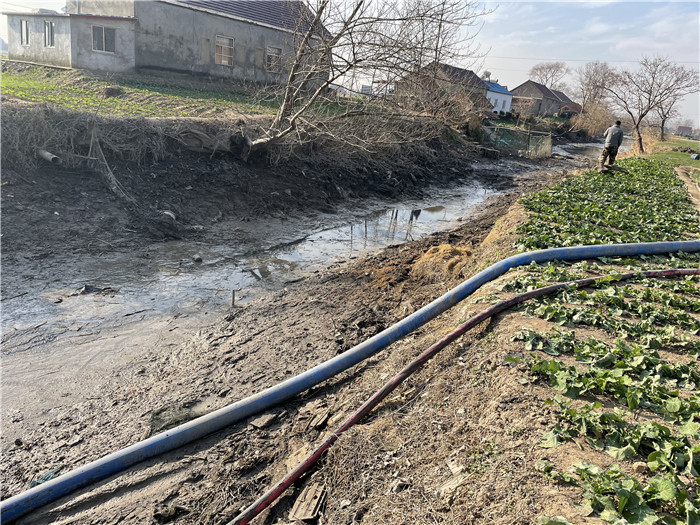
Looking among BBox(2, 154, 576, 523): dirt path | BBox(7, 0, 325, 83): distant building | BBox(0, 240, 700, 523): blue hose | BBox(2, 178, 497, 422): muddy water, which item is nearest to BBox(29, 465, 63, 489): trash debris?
BBox(2, 154, 576, 523): dirt path

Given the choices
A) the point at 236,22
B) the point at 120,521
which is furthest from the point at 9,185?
the point at 236,22

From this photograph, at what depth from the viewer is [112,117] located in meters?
11.3

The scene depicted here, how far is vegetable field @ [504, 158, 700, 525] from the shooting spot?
249 cm

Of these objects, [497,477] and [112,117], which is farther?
[112,117]

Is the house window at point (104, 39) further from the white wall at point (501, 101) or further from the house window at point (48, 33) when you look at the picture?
the white wall at point (501, 101)

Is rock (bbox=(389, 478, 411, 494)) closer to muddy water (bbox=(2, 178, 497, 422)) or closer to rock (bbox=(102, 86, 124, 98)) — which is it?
muddy water (bbox=(2, 178, 497, 422))

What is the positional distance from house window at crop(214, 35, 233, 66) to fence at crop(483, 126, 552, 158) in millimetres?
17129

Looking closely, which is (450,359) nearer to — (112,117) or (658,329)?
(658,329)

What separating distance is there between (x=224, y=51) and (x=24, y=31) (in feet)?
35.8

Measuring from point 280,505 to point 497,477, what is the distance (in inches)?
62.2

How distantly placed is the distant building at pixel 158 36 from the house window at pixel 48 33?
0.05m

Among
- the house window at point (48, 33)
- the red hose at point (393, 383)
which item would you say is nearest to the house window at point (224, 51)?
the house window at point (48, 33)

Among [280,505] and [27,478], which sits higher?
[280,505]

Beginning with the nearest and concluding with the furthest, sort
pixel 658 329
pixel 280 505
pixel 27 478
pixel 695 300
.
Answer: pixel 280 505 → pixel 27 478 → pixel 658 329 → pixel 695 300
